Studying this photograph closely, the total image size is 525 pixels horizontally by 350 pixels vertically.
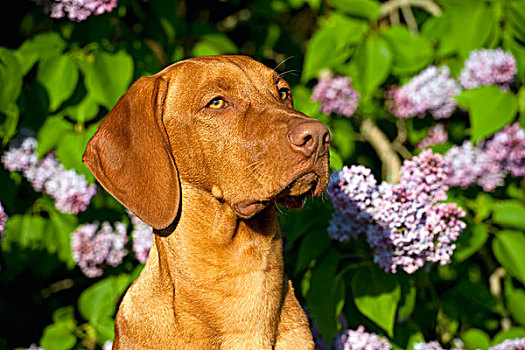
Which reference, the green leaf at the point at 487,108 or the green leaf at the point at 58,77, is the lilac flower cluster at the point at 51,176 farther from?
the green leaf at the point at 487,108

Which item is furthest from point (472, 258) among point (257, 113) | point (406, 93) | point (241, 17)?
point (257, 113)

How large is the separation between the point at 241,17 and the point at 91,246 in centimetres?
209

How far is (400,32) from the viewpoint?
4.00 metres

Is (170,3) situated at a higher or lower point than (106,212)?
higher

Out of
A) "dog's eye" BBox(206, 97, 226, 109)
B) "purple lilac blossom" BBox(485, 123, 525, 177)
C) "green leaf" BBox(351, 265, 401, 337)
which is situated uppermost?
"dog's eye" BBox(206, 97, 226, 109)

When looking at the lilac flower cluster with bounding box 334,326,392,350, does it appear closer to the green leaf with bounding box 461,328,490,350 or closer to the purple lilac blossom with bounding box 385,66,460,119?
the green leaf with bounding box 461,328,490,350

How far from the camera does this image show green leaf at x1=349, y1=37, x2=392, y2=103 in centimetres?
387

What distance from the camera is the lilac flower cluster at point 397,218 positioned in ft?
10.4

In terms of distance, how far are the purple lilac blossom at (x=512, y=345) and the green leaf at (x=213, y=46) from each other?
207 cm

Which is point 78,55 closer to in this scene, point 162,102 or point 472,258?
point 162,102

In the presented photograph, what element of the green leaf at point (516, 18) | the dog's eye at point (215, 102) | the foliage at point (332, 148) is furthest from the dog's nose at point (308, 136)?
the green leaf at point (516, 18)

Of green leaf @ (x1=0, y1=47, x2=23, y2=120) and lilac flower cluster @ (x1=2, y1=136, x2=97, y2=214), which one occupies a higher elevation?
green leaf @ (x1=0, y1=47, x2=23, y2=120)

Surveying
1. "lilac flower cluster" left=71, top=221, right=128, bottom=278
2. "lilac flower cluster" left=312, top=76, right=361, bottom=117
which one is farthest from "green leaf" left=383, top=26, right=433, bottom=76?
"lilac flower cluster" left=71, top=221, right=128, bottom=278

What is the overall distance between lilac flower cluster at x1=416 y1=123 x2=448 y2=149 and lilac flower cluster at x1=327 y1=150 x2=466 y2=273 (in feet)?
2.62
